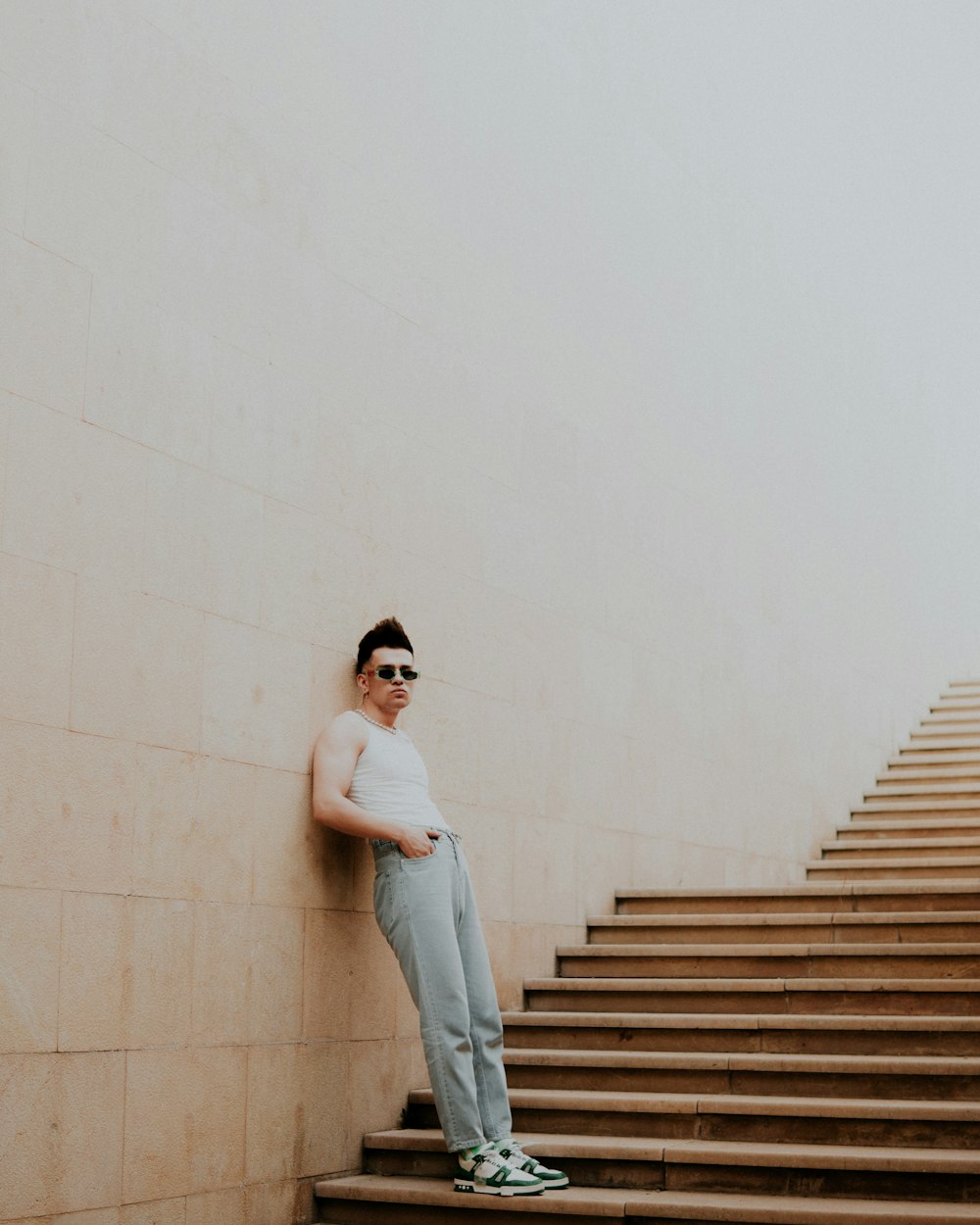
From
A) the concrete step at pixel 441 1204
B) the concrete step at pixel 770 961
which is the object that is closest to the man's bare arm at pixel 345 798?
the concrete step at pixel 441 1204

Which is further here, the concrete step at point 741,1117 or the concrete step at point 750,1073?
the concrete step at point 750,1073

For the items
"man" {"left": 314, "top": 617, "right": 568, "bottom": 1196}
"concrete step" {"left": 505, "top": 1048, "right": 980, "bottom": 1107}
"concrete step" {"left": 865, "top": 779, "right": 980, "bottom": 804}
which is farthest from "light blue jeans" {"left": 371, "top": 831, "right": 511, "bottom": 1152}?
"concrete step" {"left": 865, "top": 779, "right": 980, "bottom": 804}

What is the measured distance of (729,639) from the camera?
8797mm

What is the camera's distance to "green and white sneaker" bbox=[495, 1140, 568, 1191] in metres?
4.66

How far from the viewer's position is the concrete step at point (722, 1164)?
443 cm

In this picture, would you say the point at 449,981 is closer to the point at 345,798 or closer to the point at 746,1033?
the point at 345,798

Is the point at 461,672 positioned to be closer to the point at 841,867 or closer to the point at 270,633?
the point at 270,633

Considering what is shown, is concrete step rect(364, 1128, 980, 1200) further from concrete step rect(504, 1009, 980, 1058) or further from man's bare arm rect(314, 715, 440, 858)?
man's bare arm rect(314, 715, 440, 858)

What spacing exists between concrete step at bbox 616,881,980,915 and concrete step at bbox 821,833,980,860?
1499 millimetres

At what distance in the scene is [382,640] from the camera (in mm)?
5238

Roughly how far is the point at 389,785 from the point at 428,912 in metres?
0.45

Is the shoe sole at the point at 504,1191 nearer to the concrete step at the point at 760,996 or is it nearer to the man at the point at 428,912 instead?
the man at the point at 428,912

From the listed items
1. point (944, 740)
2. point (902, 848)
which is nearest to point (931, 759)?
point (944, 740)

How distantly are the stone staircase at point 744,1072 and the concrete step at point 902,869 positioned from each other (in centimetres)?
101
